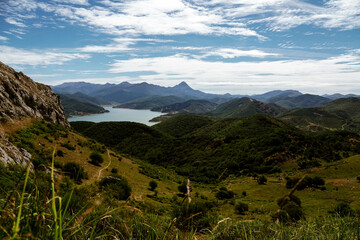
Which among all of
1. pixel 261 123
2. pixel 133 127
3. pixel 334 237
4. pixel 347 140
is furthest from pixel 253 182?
pixel 133 127

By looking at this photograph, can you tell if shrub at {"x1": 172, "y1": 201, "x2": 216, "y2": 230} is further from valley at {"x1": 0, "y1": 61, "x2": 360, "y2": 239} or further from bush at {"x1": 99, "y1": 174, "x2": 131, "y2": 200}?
bush at {"x1": 99, "y1": 174, "x2": 131, "y2": 200}

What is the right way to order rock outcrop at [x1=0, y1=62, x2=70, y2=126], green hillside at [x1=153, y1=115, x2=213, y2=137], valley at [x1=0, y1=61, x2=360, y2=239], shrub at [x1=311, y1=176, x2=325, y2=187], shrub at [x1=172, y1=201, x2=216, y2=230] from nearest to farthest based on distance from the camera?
shrub at [x1=172, y1=201, x2=216, y2=230] → valley at [x1=0, y1=61, x2=360, y2=239] → rock outcrop at [x1=0, y1=62, x2=70, y2=126] → shrub at [x1=311, y1=176, x2=325, y2=187] → green hillside at [x1=153, y1=115, x2=213, y2=137]

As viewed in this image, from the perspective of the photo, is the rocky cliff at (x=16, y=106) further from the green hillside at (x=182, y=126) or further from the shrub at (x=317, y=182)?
the green hillside at (x=182, y=126)

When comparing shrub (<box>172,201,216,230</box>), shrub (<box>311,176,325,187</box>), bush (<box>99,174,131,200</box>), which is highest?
shrub (<box>172,201,216,230</box>)

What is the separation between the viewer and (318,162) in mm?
45688

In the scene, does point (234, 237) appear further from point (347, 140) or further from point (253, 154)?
point (347, 140)

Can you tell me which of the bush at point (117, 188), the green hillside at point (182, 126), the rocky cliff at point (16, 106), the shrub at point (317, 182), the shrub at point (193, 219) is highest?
the rocky cliff at point (16, 106)

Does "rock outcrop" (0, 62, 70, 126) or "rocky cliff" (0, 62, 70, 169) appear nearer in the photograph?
"rocky cliff" (0, 62, 70, 169)

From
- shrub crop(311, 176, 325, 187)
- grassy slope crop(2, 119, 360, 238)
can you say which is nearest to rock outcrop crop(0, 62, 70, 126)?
grassy slope crop(2, 119, 360, 238)

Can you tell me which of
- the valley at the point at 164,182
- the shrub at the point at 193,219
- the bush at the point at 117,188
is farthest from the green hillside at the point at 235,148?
the shrub at the point at 193,219

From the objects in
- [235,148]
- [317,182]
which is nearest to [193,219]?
[317,182]

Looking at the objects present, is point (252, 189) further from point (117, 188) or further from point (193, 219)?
point (193, 219)

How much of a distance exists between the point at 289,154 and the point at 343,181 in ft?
69.9

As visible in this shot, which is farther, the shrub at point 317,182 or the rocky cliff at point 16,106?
the shrub at point 317,182
